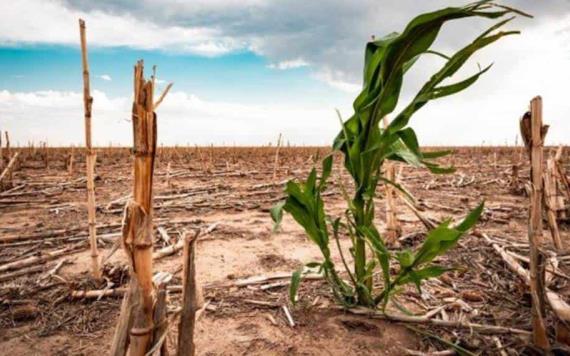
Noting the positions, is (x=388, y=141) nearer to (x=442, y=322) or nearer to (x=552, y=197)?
(x=442, y=322)

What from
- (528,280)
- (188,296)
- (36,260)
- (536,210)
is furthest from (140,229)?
(36,260)

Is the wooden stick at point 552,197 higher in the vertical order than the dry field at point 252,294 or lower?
higher

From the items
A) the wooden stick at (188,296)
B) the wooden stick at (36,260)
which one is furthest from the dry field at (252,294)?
the wooden stick at (188,296)

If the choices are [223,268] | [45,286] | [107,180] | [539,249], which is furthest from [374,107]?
[107,180]

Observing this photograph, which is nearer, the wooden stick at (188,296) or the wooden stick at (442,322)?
the wooden stick at (188,296)

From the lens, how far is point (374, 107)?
7.05 ft

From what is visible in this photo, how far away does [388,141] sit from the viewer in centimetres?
209

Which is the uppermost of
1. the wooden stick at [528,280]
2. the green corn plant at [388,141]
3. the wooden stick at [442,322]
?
the green corn plant at [388,141]

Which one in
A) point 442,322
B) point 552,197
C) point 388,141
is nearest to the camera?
point 388,141

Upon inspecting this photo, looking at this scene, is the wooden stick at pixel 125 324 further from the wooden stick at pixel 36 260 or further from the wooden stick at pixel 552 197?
the wooden stick at pixel 552 197

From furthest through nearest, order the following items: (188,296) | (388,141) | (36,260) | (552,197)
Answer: (552,197) → (36,260) → (388,141) → (188,296)

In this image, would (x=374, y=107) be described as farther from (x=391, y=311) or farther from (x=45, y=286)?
(x=45, y=286)

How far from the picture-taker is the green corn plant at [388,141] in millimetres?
1859

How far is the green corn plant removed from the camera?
1859 millimetres
